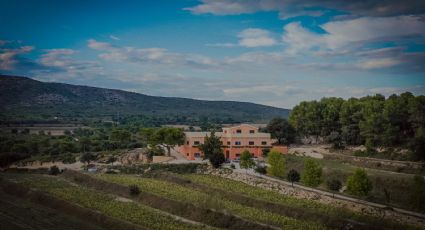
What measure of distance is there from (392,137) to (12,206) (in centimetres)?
4468

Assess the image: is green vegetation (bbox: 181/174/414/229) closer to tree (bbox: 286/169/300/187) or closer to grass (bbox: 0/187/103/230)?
tree (bbox: 286/169/300/187)

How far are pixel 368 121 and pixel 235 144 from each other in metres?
19.4

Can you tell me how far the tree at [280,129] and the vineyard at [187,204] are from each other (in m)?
24.8

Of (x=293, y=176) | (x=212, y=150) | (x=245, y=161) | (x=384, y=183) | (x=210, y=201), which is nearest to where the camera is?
(x=210, y=201)

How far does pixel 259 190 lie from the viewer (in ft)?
144

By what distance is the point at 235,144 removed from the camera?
67562mm

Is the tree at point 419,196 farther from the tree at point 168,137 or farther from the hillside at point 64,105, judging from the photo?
the hillside at point 64,105

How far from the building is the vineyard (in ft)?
45.4

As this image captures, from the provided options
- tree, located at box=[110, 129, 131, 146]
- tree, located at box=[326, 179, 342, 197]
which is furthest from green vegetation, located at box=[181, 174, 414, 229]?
tree, located at box=[110, 129, 131, 146]

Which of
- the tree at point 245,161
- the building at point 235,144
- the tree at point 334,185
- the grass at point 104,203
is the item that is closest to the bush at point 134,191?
the grass at point 104,203

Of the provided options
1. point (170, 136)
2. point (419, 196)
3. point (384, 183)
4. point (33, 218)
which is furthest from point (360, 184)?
point (170, 136)

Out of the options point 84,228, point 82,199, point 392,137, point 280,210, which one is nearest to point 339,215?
point 280,210

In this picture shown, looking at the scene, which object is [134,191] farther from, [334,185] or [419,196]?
[419,196]

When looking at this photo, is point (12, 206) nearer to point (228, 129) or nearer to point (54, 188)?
point (54, 188)
